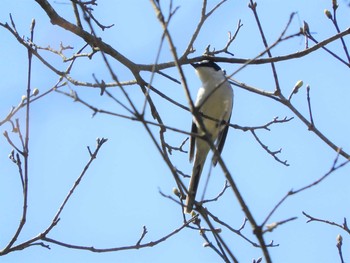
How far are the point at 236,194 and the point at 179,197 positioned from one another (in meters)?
1.84

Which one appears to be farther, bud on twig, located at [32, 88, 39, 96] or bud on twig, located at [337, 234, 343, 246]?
bud on twig, located at [32, 88, 39, 96]

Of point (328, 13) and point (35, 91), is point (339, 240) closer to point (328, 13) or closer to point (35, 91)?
point (328, 13)

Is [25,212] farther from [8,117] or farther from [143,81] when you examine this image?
[143,81]

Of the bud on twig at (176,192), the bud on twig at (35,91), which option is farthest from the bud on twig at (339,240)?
the bud on twig at (35,91)

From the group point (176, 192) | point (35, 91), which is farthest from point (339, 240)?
point (35, 91)

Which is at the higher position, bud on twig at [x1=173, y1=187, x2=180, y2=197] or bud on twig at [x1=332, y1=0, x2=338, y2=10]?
bud on twig at [x1=332, y1=0, x2=338, y2=10]

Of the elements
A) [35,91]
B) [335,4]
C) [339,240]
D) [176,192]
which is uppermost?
[335,4]

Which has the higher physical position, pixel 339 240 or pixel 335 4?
pixel 335 4

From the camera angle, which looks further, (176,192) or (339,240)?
(176,192)

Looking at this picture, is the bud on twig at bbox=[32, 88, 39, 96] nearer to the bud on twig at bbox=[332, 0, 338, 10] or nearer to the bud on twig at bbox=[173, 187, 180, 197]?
the bud on twig at bbox=[173, 187, 180, 197]

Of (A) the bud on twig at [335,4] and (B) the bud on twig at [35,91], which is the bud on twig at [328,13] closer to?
(A) the bud on twig at [335,4]

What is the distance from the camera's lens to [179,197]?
465 centimetres

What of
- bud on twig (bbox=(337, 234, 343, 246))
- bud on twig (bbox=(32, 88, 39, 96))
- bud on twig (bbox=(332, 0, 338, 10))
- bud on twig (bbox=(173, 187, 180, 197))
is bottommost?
bud on twig (bbox=(337, 234, 343, 246))

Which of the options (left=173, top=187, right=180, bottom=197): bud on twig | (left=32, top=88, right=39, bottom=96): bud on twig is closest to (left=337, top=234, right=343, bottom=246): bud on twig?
(left=173, top=187, right=180, bottom=197): bud on twig
